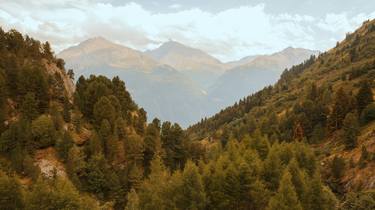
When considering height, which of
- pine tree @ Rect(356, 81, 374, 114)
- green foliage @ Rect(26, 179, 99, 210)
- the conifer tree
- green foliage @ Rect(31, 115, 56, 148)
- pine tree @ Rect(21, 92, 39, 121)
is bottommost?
green foliage @ Rect(26, 179, 99, 210)

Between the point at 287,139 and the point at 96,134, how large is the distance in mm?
73288

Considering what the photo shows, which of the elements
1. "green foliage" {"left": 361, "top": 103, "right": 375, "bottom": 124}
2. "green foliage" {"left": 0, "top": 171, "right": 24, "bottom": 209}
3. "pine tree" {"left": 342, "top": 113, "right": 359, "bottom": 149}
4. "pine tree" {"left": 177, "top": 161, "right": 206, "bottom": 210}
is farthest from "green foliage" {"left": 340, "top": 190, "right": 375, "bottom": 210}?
"green foliage" {"left": 0, "top": 171, "right": 24, "bottom": 209}

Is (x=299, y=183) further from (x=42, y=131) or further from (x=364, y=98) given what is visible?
(x=364, y=98)

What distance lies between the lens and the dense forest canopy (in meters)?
60.7

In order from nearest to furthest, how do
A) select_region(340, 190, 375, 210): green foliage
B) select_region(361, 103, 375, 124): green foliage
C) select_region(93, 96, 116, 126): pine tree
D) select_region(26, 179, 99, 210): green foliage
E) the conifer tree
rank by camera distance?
1. select_region(26, 179, 99, 210): green foliage
2. select_region(340, 190, 375, 210): green foliage
3. the conifer tree
4. select_region(93, 96, 116, 126): pine tree
5. select_region(361, 103, 375, 124): green foliage

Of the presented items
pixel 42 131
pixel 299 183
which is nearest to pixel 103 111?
pixel 42 131

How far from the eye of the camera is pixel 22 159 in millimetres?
71750

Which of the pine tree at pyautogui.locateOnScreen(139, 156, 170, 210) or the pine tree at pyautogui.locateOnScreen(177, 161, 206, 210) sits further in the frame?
the pine tree at pyautogui.locateOnScreen(139, 156, 170, 210)

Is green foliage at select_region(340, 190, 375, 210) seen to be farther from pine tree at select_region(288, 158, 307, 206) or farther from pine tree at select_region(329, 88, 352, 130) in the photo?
pine tree at select_region(329, 88, 352, 130)

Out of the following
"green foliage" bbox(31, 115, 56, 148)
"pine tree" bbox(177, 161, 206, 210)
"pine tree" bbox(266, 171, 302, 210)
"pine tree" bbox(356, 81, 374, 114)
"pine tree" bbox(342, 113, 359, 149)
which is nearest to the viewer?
"pine tree" bbox(266, 171, 302, 210)

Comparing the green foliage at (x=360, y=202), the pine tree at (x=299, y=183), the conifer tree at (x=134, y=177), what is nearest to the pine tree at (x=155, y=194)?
the conifer tree at (x=134, y=177)

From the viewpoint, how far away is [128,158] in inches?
3418

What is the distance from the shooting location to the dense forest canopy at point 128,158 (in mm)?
60688

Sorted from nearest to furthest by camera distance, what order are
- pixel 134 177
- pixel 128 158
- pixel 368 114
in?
pixel 134 177
pixel 128 158
pixel 368 114
